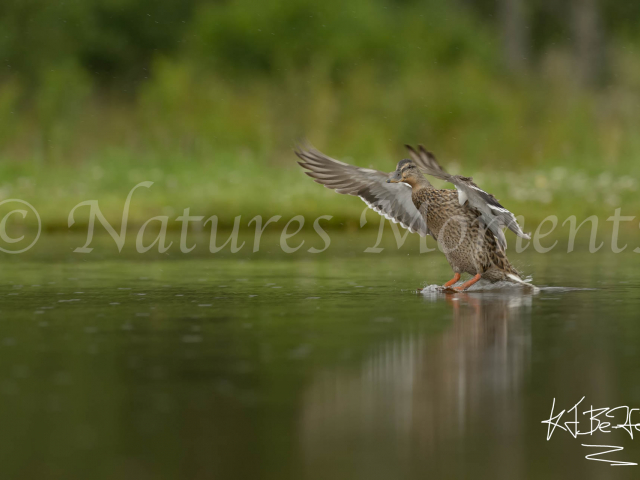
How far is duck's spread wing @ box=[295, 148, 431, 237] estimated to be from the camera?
11445 millimetres

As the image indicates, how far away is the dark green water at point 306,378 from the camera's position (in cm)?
470

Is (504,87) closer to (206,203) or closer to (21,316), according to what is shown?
(206,203)

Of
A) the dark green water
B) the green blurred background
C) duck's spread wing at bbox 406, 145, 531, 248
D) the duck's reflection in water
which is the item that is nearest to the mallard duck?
duck's spread wing at bbox 406, 145, 531, 248

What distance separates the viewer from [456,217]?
34.2 feet

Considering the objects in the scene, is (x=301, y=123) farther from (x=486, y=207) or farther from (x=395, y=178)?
(x=486, y=207)

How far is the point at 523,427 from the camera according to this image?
5145 millimetres

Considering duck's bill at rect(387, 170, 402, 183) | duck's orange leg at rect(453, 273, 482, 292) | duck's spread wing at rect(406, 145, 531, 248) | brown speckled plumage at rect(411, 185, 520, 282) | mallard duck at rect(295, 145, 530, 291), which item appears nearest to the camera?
duck's spread wing at rect(406, 145, 531, 248)

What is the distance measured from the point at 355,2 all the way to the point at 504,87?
12.8m

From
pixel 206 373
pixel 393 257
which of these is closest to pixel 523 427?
pixel 206 373

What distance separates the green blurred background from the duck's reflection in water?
11886 mm

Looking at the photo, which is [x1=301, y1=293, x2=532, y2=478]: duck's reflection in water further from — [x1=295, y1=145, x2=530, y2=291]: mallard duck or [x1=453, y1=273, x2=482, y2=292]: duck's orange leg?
[x1=453, y1=273, x2=482, y2=292]: duck's orange leg
